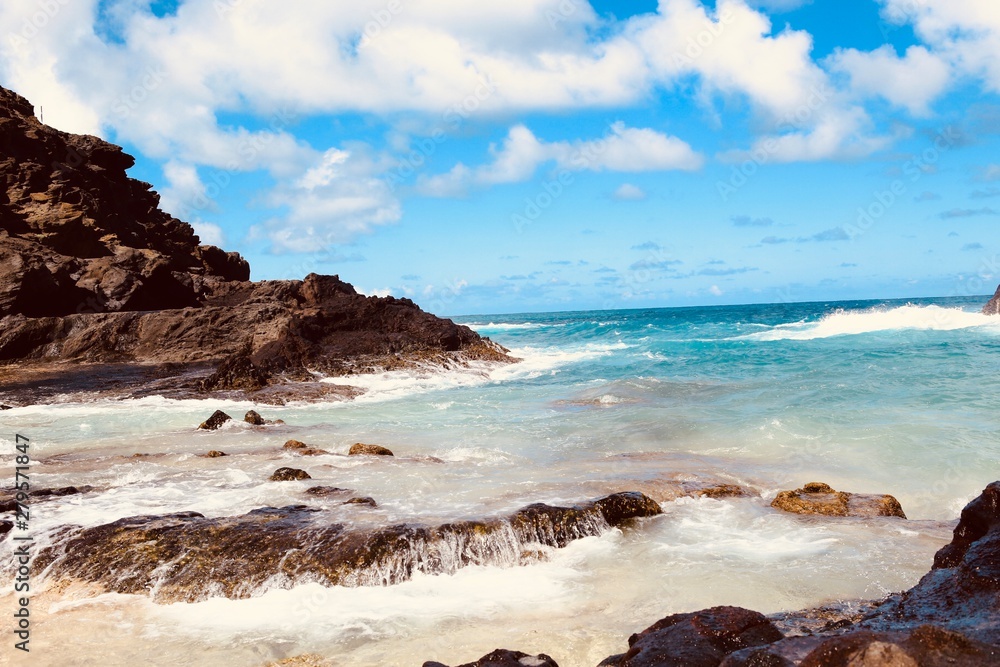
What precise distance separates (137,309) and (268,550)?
2580 centimetres

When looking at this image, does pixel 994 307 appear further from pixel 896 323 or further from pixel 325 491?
pixel 325 491

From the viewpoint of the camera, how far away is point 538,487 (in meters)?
8.69

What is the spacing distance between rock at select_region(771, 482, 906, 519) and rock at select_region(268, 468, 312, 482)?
5664 millimetres

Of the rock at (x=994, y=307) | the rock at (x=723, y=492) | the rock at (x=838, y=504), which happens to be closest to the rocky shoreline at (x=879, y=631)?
the rock at (x=838, y=504)

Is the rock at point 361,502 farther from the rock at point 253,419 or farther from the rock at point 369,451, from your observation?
the rock at point 253,419

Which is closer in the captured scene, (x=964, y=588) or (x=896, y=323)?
(x=964, y=588)

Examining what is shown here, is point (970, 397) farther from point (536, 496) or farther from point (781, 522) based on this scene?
point (536, 496)

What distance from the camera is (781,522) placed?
7.25 metres

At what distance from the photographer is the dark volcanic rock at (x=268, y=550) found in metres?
5.72

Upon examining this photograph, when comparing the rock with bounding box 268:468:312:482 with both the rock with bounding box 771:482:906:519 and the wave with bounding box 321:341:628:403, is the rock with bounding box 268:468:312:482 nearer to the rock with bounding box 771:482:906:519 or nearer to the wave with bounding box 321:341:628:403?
the rock with bounding box 771:482:906:519

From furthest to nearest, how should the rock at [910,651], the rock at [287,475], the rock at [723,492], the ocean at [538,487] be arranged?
the rock at [287,475]
the rock at [723,492]
the ocean at [538,487]
the rock at [910,651]

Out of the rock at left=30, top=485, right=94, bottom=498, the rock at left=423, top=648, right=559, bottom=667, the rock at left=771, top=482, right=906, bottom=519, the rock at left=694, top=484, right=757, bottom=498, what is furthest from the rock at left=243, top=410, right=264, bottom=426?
the rock at left=423, top=648, right=559, bottom=667

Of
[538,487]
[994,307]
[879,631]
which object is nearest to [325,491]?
[538,487]

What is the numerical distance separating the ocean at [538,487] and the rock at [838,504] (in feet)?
0.71
